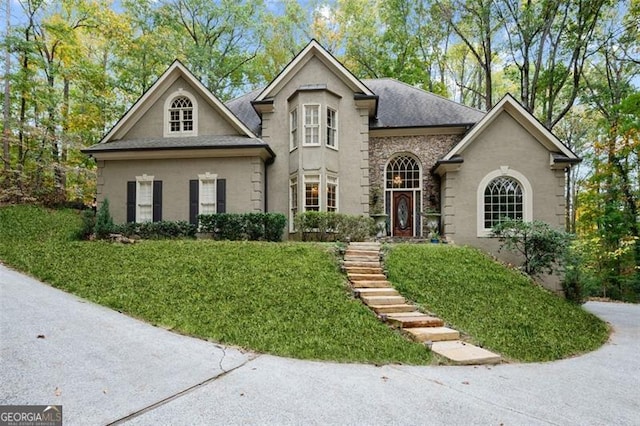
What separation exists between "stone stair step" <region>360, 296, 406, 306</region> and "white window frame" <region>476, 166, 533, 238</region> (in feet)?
22.3

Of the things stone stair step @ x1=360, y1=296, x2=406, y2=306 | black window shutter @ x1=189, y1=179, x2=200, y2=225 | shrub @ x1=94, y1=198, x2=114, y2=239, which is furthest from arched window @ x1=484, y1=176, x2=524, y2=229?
shrub @ x1=94, y1=198, x2=114, y2=239

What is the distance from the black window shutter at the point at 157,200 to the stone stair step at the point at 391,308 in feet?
32.1

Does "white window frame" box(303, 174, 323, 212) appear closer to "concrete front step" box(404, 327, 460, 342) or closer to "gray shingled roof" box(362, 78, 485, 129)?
"gray shingled roof" box(362, 78, 485, 129)

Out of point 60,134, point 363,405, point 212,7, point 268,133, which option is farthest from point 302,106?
point 212,7

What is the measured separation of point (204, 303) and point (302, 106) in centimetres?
901

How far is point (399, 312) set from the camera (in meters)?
6.95

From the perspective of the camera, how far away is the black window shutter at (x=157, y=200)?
43.8ft

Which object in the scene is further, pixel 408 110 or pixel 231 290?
pixel 408 110

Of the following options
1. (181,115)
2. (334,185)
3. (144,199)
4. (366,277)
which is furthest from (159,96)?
(366,277)

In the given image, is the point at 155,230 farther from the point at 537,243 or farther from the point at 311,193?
the point at 537,243

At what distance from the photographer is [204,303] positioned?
6734 millimetres

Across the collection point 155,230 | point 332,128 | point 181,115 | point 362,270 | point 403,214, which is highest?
point 181,115

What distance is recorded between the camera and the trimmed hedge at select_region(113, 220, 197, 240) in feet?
39.8

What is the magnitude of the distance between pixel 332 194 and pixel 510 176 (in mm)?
6559
